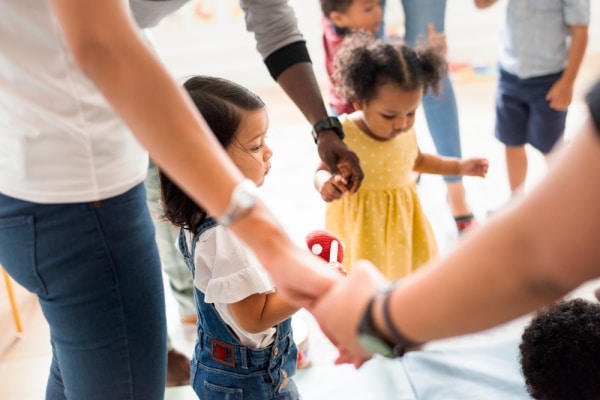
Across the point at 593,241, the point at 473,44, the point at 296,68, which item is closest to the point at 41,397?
the point at 296,68

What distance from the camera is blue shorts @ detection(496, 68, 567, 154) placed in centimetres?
218

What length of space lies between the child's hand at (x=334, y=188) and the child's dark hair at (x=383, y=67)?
303 mm

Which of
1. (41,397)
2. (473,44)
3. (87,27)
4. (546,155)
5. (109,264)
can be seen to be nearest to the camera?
(87,27)

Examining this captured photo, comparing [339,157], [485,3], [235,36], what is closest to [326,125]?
[339,157]

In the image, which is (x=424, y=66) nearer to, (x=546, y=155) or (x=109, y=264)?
(x=546, y=155)

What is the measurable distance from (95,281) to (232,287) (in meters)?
0.19

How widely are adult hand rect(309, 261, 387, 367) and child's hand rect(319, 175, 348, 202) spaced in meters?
0.81

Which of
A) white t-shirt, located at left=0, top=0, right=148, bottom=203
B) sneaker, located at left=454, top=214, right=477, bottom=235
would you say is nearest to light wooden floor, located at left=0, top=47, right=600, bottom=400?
sneaker, located at left=454, top=214, right=477, bottom=235

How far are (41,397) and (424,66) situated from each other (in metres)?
1.31

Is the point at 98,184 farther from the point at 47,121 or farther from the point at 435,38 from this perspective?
the point at 435,38

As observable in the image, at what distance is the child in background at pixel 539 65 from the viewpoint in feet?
6.88

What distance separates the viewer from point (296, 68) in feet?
4.57

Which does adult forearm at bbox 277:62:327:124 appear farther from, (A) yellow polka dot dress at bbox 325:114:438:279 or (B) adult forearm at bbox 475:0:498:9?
(B) adult forearm at bbox 475:0:498:9

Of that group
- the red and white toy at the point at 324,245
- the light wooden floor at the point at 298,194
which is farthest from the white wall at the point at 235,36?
the red and white toy at the point at 324,245
